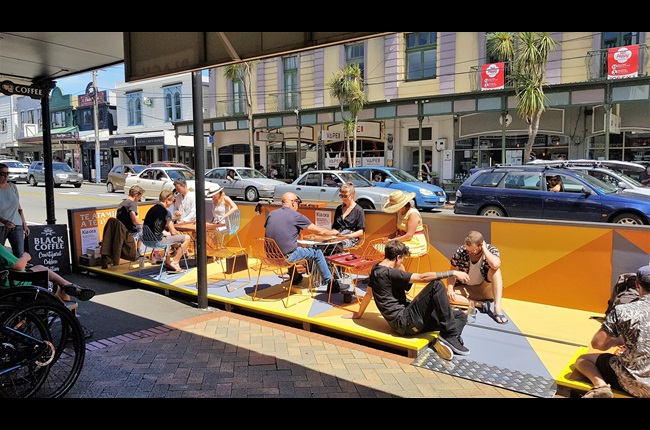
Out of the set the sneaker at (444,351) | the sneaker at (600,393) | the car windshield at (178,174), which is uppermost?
the car windshield at (178,174)

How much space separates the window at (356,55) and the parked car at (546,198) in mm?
14283

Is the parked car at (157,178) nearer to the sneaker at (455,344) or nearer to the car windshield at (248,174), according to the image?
the car windshield at (248,174)

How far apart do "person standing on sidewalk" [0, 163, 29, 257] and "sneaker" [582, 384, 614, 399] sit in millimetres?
7516

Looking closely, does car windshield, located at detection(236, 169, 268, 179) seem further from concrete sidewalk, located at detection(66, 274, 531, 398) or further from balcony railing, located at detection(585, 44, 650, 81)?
concrete sidewalk, located at detection(66, 274, 531, 398)

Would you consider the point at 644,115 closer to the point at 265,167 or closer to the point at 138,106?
the point at 265,167

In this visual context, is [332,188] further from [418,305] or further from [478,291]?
[418,305]

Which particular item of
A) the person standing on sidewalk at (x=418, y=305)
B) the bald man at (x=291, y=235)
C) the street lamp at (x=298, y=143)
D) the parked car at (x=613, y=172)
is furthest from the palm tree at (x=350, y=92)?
the person standing on sidewalk at (x=418, y=305)

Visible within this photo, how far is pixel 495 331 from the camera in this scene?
5.30 meters

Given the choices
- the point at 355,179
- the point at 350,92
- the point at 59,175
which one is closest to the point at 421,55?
the point at 350,92

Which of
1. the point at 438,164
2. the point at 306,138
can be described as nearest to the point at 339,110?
the point at 306,138

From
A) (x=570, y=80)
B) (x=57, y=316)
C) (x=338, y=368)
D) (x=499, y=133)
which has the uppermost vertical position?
(x=570, y=80)

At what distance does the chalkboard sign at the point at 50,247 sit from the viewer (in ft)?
25.3

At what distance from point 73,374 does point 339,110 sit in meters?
23.1

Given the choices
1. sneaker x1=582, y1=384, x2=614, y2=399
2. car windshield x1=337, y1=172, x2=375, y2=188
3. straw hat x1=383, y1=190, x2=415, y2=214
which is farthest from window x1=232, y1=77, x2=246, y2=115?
sneaker x1=582, y1=384, x2=614, y2=399
